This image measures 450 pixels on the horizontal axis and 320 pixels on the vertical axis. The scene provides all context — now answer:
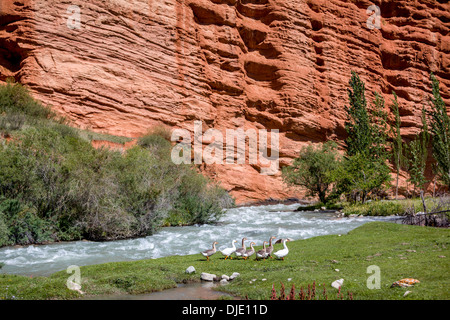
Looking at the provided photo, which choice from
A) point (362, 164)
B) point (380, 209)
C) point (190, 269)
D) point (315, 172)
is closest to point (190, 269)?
point (190, 269)

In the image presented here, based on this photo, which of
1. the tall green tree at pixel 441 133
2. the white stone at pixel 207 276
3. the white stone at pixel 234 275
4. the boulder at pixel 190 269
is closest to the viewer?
the white stone at pixel 234 275

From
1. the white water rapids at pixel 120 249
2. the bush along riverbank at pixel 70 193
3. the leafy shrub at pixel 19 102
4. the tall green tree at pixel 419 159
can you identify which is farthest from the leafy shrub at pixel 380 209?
the leafy shrub at pixel 19 102

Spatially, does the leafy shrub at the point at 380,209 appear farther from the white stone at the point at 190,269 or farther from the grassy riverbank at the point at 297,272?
the white stone at the point at 190,269

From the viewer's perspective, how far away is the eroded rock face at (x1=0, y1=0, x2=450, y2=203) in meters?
31.8

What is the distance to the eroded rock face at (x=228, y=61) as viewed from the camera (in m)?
31.8

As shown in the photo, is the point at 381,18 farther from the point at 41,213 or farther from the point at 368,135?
the point at 41,213

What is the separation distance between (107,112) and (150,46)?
30.9ft

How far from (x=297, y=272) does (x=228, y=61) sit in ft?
132

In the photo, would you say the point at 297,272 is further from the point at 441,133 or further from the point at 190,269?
the point at 441,133

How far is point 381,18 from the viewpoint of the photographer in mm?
58875

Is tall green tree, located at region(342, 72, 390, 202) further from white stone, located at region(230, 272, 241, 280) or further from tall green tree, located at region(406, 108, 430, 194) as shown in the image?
white stone, located at region(230, 272, 241, 280)

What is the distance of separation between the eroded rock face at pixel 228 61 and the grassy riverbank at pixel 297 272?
24993 millimetres

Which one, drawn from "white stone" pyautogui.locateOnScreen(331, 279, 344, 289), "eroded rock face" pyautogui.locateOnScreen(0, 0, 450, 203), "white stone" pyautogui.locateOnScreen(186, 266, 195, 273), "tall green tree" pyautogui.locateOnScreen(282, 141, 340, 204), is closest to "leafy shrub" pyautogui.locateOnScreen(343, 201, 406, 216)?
"tall green tree" pyautogui.locateOnScreen(282, 141, 340, 204)

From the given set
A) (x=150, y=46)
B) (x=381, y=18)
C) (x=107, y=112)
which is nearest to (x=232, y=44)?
(x=150, y=46)
